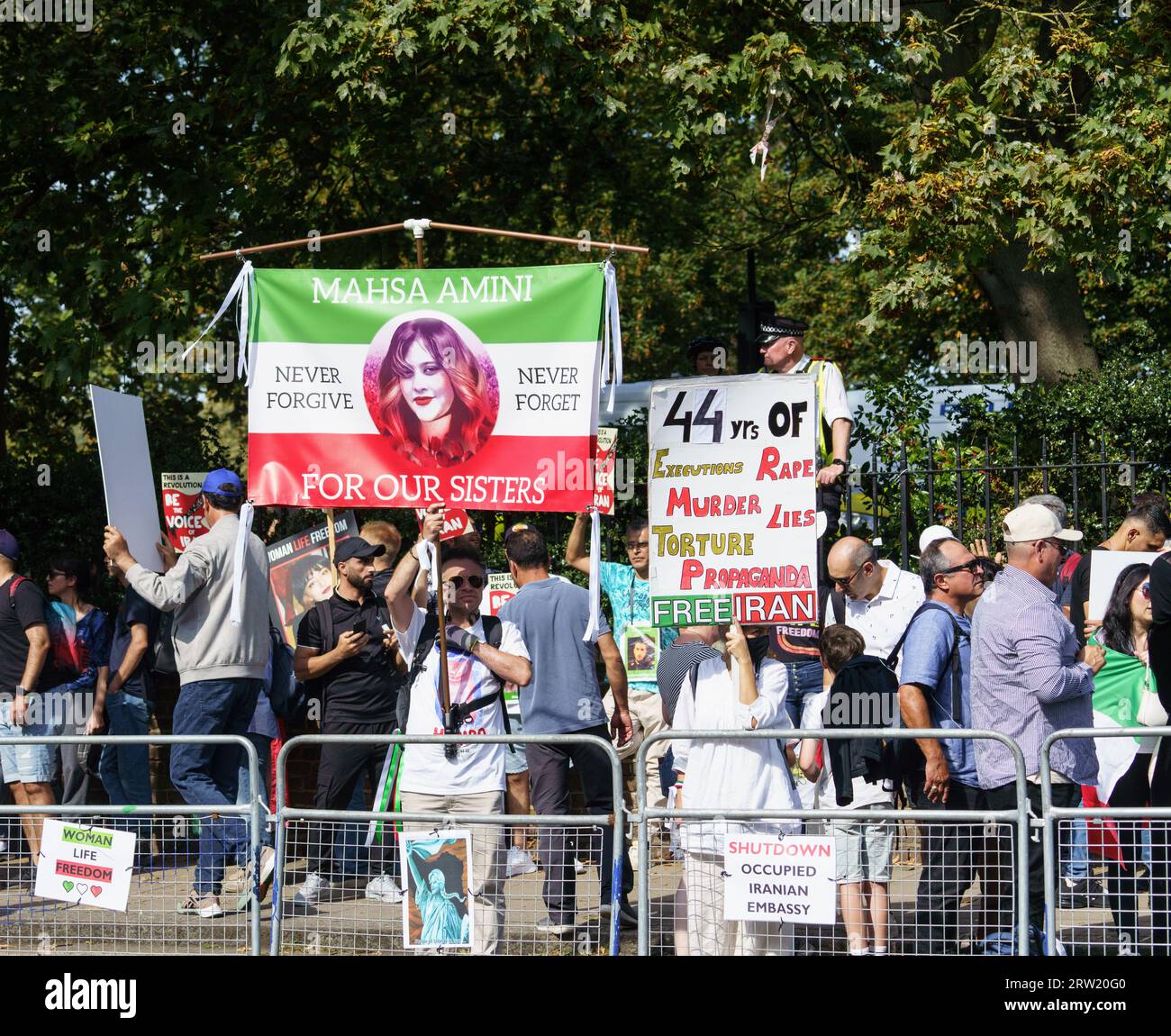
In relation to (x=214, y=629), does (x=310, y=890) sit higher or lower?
lower

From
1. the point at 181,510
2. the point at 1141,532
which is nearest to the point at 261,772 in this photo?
the point at 181,510

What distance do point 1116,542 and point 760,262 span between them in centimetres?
2053

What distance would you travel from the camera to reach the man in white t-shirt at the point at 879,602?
8344 millimetres

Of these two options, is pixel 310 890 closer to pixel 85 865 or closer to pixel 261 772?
pixel 85 865

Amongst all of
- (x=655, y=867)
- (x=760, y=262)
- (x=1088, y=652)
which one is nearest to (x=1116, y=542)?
(x=1088, y=652)

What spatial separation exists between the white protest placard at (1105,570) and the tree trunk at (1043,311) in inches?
255

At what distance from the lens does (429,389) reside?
7.59m

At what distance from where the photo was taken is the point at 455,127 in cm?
1489

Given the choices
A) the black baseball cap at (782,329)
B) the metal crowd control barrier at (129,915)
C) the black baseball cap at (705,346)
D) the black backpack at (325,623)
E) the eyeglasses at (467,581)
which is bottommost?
the metal crowd control barrier at (129,915)

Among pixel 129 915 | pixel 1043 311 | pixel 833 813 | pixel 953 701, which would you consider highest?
pixel 1043 311

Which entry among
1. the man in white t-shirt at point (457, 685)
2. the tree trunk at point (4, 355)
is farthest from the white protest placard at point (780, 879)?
the tree trunk at point (4, 355)

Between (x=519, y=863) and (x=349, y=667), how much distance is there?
254 centimetres

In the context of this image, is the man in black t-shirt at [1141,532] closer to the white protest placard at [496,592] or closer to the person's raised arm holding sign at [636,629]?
the person's raised arm holding sign at [636,629]

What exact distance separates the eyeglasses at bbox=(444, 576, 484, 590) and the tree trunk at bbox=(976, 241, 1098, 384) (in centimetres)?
816
